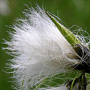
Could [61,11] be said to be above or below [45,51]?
above

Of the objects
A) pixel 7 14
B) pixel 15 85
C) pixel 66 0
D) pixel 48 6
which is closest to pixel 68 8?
pixel 66 0

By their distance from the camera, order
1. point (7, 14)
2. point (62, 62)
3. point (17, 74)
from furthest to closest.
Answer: point (7, 14) → point (17, 74) → point (62, 62)

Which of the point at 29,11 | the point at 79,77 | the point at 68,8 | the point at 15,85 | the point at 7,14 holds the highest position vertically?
the point at 7,14

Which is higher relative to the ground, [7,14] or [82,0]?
[7,14]

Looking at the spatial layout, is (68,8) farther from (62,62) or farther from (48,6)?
(62,62)

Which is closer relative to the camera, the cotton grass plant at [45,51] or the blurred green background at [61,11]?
the cotton grass plant at [45,51]

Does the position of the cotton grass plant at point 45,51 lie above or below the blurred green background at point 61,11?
below

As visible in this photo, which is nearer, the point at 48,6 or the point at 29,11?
the point at 29,11

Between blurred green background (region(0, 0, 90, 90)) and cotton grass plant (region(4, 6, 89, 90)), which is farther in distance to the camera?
blurred green background (region(0, 0, 90, 90))

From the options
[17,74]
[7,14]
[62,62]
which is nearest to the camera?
[62,62]

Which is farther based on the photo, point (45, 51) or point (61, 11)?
point (61, 11)

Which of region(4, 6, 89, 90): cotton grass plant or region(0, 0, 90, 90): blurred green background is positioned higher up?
region(0, 0, 90, 90): blurred green background
